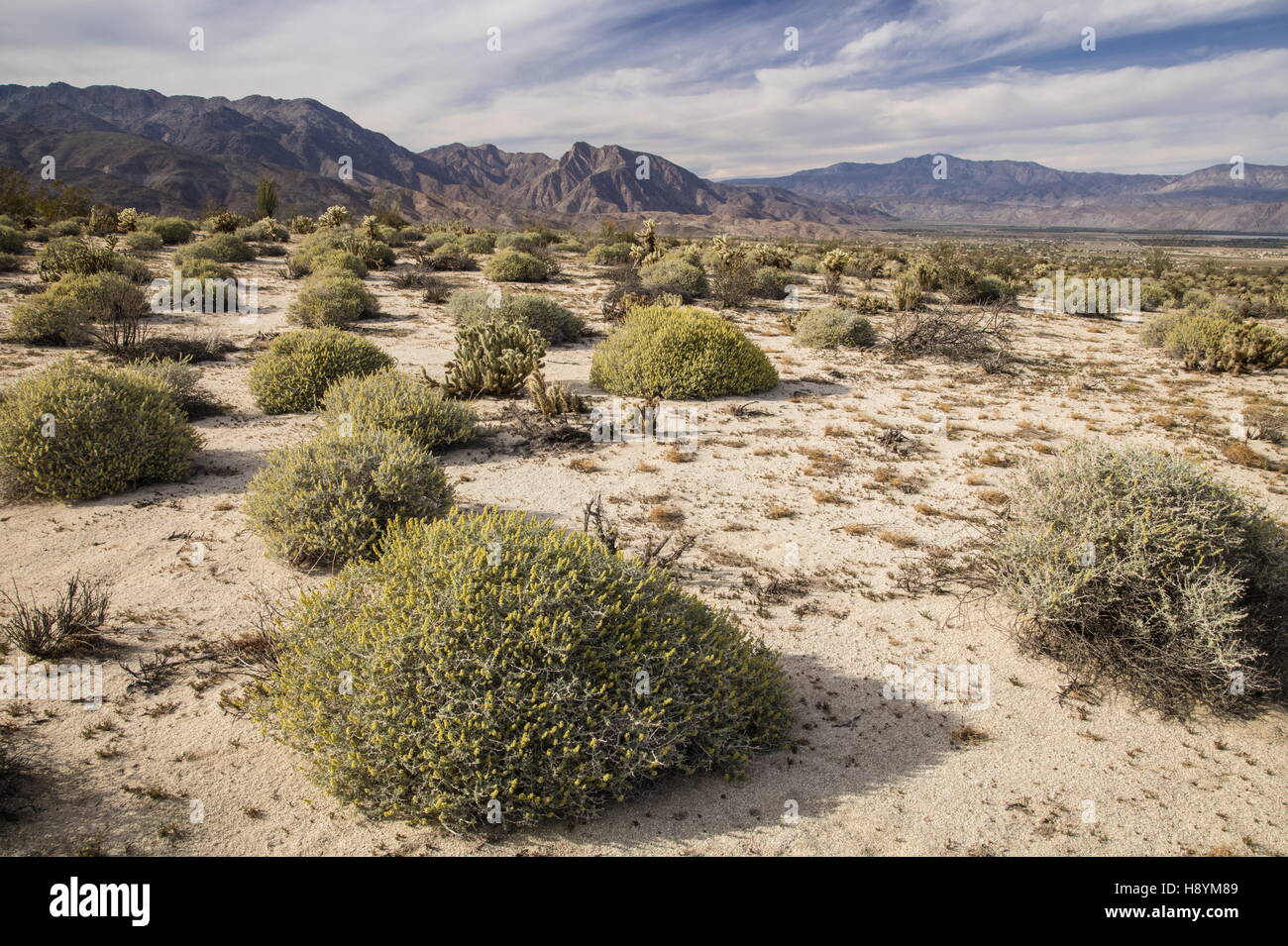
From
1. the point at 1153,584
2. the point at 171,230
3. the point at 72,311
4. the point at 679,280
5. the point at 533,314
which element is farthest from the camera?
the point at 171,230

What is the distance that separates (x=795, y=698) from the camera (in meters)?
4.22

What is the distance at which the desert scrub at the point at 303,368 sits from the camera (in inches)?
357

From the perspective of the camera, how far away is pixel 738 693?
11.8ft

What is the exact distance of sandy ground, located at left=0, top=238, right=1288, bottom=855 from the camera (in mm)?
3141

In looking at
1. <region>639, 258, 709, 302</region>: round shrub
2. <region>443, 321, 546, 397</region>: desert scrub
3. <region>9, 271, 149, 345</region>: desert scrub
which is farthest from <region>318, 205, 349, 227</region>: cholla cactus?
<region>443, 321, 546, 397</region>: desert scrub

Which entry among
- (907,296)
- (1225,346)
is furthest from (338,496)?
(907,296)

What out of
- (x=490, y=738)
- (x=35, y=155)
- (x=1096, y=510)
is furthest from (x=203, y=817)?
(x=35, y=155)

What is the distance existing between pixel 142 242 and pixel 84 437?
19.9 m

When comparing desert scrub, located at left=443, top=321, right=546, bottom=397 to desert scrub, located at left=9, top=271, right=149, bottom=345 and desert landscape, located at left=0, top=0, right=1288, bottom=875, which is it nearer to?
desert landscape, located at left=0, top=0, right=1288, bottom=875

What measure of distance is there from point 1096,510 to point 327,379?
9.29m

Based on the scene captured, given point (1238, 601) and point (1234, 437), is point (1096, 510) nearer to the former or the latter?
point (1238, 601)

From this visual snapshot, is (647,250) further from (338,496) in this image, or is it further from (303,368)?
(338,496)
